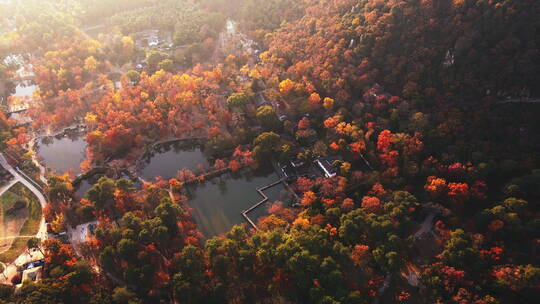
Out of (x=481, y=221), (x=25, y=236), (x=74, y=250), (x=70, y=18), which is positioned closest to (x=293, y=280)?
(x=481, y=221)

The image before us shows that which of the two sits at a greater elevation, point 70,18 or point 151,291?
point 70,18

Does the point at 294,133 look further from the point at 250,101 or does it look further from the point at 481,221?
the point at 481,221

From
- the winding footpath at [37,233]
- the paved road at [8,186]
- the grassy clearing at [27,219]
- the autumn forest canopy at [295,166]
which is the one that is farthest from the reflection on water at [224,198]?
the paved road at [8,186]

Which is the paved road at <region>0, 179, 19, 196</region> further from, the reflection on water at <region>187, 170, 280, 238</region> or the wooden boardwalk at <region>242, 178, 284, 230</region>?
the wooden boardwalk at <region>242, 178, 284, 230</region>

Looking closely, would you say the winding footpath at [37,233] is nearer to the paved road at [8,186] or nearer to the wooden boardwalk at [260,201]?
the paved road at [8,186]

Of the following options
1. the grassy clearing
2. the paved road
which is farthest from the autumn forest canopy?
the paved road

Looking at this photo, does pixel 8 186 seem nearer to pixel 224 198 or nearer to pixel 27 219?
pixel 27 219
